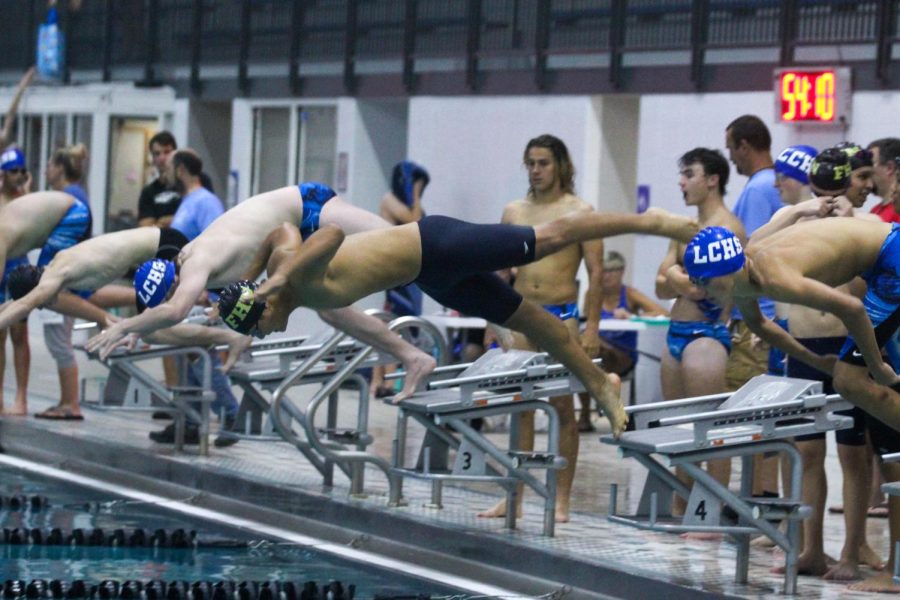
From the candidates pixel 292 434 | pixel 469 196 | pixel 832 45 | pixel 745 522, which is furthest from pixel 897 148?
pixel 469 196

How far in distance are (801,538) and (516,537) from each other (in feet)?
4.60

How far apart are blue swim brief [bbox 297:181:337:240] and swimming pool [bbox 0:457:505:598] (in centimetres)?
170

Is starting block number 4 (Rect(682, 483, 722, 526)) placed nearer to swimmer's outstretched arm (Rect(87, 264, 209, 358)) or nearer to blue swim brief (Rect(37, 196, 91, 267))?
swimmer's outstretched arm (Rect(87, 264, 209, 358))

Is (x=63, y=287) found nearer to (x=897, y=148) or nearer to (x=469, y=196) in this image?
(x=897, y=148)

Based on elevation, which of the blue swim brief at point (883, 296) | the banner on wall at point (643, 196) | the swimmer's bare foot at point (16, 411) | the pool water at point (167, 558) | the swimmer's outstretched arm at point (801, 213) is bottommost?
the pool water at point (167, 558)

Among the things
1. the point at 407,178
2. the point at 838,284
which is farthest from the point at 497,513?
the point at 407,178

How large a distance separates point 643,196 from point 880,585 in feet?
27.7

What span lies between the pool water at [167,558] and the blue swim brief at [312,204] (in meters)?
1.73

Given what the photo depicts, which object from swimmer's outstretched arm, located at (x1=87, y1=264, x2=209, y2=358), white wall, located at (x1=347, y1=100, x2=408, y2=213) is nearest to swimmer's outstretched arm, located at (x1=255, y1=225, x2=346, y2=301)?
swimmer's outstretched arm, located at (x1=87, y1=264, x2=209, y2=358)

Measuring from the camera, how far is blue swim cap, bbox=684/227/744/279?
6.71 m

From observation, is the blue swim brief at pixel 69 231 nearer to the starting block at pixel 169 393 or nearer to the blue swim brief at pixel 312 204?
the starting block at pixel 169 393

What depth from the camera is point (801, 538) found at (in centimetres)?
852

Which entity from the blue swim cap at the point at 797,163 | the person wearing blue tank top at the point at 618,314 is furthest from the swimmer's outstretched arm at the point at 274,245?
the person wearing blue tank top at the point at 618,314

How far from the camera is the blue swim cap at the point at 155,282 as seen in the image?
9055 millimetres
